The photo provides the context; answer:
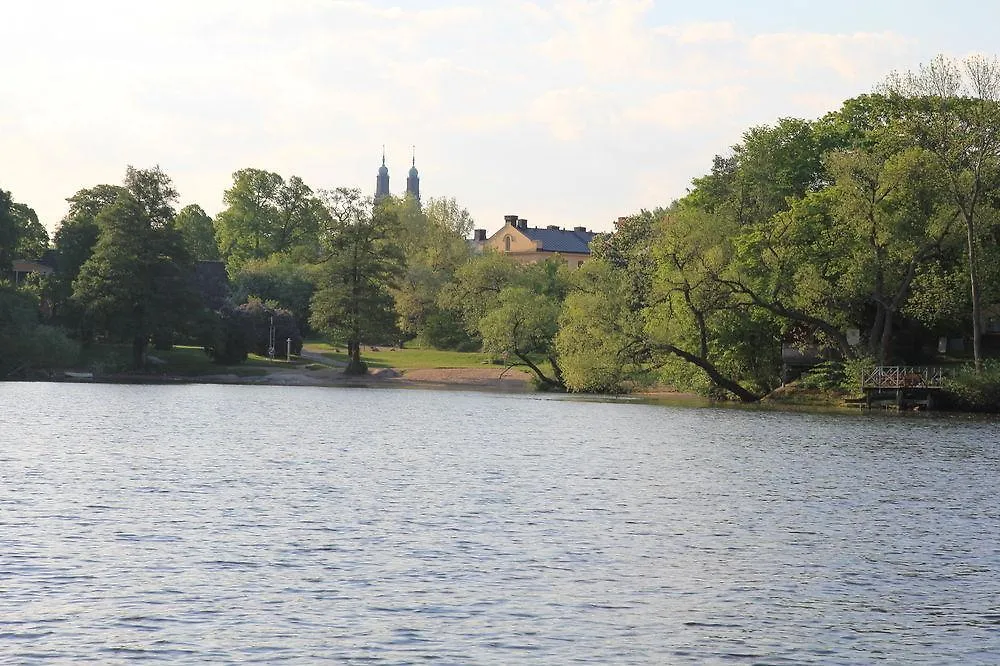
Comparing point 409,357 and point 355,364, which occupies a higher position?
point 409,357

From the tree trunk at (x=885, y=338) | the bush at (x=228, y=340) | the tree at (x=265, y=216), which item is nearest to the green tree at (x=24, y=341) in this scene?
the bush at (x=228, y=340)

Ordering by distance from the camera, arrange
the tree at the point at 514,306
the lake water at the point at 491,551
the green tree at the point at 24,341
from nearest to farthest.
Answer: the lake water at the point at 491,551 < the green tree at the point at 24,341 < the tree at the point at 514,306

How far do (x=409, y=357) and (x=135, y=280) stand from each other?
2845cm

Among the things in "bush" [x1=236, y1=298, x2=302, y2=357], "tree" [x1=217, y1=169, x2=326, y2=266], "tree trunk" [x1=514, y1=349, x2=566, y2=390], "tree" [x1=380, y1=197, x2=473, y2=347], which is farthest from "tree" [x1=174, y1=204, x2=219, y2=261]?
"tree trunk" [x1=514, y1=349, x2=566, y2=390]

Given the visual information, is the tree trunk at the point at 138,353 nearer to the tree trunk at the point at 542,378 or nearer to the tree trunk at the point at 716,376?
the tree trunk at the point at 542,378

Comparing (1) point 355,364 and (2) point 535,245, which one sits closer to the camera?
(1) point 355,364

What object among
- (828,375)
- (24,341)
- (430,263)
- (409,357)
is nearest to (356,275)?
(409,357)

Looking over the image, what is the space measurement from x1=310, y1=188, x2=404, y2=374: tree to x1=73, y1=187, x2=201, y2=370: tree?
35.6 feet

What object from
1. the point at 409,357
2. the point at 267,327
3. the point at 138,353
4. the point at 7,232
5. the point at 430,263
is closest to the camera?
the point at 138,353

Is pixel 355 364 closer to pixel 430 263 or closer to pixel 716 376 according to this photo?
pixel 430 263

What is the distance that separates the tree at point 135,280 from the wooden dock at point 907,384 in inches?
2051

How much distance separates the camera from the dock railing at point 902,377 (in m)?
72.9

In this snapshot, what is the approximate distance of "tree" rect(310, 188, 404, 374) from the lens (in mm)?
107688

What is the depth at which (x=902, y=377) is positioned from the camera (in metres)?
73.4
